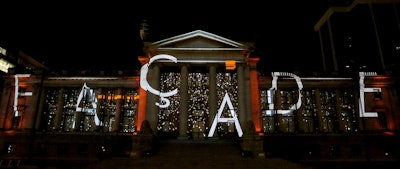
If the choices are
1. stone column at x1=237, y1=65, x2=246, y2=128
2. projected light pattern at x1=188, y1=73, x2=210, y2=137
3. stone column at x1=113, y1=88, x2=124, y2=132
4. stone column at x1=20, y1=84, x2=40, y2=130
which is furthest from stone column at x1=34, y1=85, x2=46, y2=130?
stone column at x1=237, y1=65, x2=246, y2=128

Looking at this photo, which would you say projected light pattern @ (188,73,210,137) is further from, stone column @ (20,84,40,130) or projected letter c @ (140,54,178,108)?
stone column @ (20,84,40,130)

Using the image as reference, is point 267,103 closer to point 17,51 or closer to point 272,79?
point 272,79

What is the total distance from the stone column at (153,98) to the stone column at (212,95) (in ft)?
20.8

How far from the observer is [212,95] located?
39.4 m

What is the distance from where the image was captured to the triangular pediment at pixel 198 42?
40.5 m

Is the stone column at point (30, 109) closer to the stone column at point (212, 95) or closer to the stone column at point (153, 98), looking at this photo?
the stone column at point (153, 98)

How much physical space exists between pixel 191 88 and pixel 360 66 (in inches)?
2027

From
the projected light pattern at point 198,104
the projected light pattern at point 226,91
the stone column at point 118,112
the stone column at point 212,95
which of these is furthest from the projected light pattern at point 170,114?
the stone column at point 118,112

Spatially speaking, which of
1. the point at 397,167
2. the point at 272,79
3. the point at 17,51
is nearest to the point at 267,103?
the point at 272,79

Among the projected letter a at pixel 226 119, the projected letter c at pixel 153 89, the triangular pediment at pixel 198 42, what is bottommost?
the projected letter a at pixel 226 119

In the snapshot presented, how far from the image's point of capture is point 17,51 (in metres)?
74.9

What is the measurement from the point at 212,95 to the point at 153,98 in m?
7.12

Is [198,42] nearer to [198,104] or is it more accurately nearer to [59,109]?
[198,104]

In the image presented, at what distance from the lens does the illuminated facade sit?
38688mm
